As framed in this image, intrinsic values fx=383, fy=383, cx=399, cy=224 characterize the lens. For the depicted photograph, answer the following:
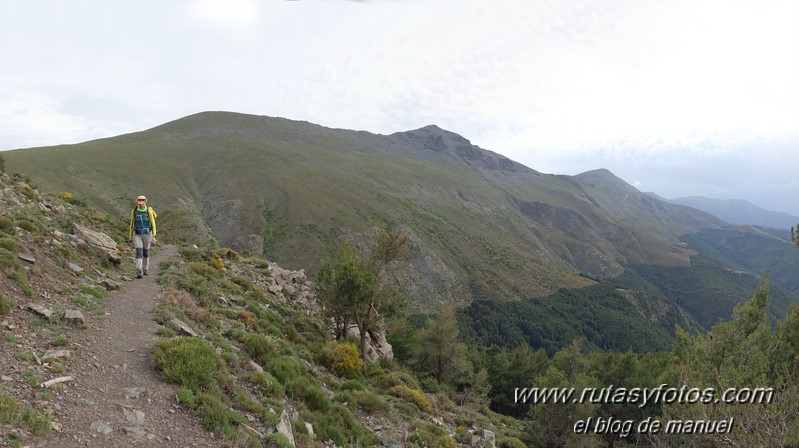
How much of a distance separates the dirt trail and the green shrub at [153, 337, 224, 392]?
0.28m

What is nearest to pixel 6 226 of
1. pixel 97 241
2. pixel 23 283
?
pixel 23 283

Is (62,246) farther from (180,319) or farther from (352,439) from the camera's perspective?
(352,439)

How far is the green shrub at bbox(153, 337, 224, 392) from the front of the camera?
369 inches

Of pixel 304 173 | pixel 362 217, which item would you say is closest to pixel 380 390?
pixel 362 217

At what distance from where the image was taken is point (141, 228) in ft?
56.4

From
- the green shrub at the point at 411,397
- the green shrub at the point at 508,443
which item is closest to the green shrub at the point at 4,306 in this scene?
the green shrub at the point at 411,397

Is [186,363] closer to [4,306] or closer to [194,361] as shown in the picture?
[194,361]

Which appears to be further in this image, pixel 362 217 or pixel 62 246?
pixel 362 217

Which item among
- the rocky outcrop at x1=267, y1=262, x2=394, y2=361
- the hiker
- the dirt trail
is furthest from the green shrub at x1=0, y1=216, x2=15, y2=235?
the rocky outcrop at x1=267, y1=262, x2=394, y2=361

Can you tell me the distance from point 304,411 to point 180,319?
5.68 m

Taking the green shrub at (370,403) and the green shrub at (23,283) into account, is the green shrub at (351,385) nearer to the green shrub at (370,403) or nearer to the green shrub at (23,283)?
the green shrub at (370,403)

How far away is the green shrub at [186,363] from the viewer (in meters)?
9.38

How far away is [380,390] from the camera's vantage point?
20.8m

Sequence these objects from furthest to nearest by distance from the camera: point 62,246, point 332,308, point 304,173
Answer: point 304,173, point 332,308, point 62,246
